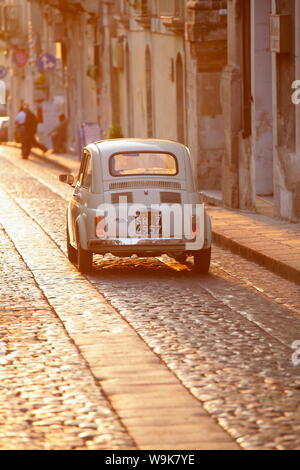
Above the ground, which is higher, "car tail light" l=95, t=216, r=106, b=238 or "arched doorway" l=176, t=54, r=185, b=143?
"car tail light" l=95, t=216, r=106, b=238

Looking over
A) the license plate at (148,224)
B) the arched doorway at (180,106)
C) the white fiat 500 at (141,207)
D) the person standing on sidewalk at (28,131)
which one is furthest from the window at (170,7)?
the license plate at (148,224)

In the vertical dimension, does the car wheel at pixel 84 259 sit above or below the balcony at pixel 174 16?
below

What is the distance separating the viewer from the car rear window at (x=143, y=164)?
15102 mm

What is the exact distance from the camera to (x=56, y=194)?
26922 mm

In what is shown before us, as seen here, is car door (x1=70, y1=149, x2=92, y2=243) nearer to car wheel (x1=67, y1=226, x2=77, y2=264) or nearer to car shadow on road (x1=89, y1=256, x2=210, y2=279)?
car wheel (x1=67, y1=226, x2=77, y2=264)

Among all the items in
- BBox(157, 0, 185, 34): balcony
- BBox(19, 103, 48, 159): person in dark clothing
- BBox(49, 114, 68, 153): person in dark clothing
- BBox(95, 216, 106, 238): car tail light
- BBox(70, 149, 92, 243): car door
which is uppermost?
BBox(157, 0, 185, 34): balcony

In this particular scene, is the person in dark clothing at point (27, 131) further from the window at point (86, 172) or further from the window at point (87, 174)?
the window at point (87, 174)

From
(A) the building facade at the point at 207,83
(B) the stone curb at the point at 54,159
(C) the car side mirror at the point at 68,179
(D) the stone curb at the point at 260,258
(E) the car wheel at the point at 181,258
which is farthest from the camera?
(B) the stone curb at the point at 54,159

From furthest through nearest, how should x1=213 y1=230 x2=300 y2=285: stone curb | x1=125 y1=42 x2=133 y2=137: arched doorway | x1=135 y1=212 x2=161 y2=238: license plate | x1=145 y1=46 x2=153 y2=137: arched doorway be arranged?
1. x1=125 y1=42 x2=133 y2=137: arched doorway
2. x1=145 y1=46 x2=153 y2=137: arched doorway
3. x1=135 y1=212 x2=161 y2=238: license plate
4. x1=213 y1=230 x2=300 y2=285: stone curb

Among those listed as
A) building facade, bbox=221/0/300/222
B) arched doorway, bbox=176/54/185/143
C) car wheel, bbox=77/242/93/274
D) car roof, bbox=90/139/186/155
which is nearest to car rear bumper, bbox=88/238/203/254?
car wheel, bbox=77/242/93/274

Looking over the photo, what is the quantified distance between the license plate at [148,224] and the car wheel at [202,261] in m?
0.52

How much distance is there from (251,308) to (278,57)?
8.29m

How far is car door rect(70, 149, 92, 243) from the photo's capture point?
1523cm

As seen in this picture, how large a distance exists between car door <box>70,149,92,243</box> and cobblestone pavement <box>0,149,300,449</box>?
623 mm
